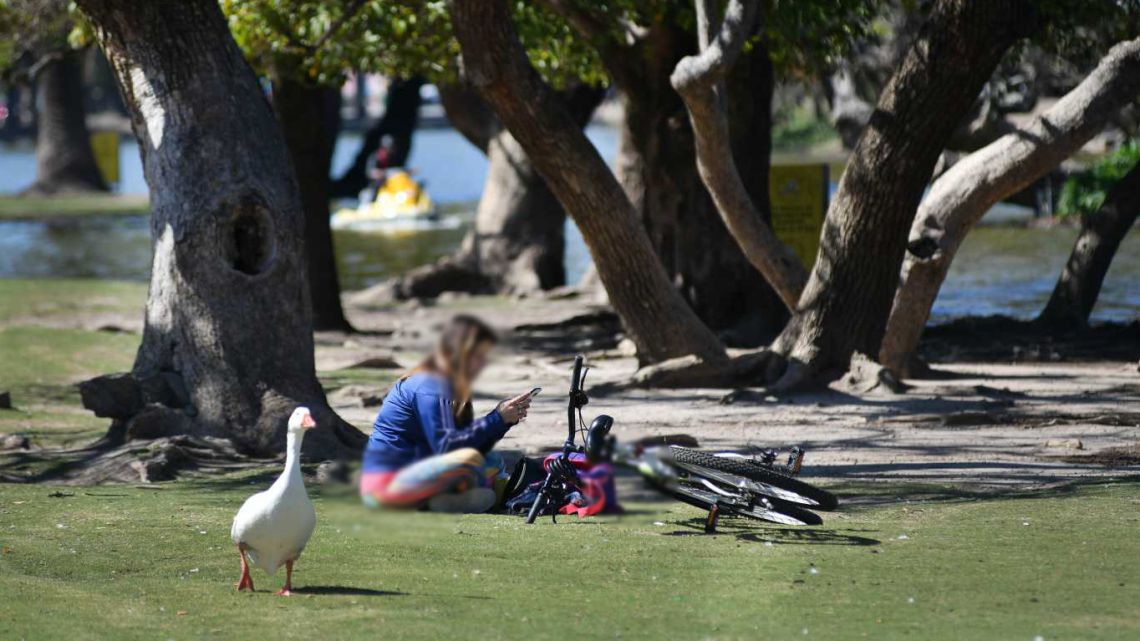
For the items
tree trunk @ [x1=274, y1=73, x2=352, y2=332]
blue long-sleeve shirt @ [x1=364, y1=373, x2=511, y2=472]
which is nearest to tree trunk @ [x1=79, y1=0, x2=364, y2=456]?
blue long-sleeve shirt @ [x1=364, y1=373, x2=511, y2=472]

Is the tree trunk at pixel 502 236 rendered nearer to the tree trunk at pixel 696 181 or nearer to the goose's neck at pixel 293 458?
the tree trunk at pixel 696 181

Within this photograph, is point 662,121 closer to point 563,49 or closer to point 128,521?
point 563,49

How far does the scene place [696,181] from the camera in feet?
61.7

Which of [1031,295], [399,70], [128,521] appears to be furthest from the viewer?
[1031,295]

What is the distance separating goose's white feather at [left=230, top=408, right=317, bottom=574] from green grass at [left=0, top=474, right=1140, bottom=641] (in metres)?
0.26

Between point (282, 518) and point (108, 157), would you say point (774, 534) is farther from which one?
point (108, 157)

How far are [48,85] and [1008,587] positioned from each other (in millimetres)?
48490

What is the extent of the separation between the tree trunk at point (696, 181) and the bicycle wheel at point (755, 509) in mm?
10115

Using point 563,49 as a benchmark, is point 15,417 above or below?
below

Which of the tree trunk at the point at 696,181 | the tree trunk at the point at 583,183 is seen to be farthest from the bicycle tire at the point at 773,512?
the tree trunk at the point at 696,181

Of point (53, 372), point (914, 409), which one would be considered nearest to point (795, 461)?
point (914, 409)

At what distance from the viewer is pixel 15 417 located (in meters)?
14.0

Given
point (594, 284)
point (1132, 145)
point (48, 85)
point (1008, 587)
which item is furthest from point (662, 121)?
point (48, 85)

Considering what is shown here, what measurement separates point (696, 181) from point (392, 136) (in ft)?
98.9
